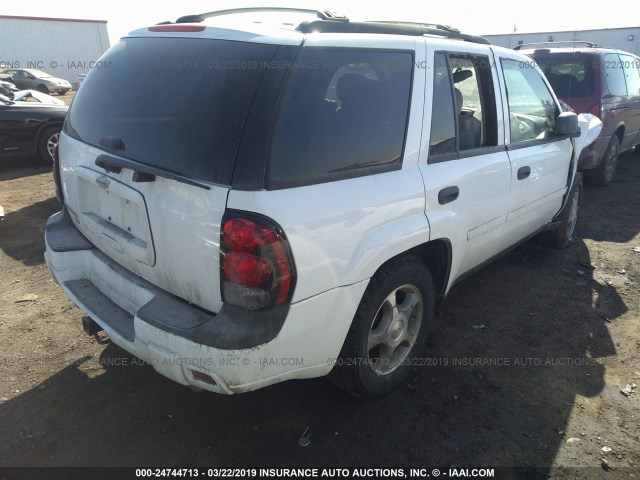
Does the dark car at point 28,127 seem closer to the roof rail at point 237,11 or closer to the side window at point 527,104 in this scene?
the roof rail at point 237,11

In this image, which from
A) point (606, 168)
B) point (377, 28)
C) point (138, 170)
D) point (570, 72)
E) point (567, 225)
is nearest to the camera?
point (138, 170)

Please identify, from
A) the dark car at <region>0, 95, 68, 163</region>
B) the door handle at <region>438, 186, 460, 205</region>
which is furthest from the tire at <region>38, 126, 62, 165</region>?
the door handle at <region>438, 186, 460, 205</region>

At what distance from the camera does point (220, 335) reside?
1.88 meters

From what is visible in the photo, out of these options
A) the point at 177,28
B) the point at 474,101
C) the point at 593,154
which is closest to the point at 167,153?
the point at 177,28

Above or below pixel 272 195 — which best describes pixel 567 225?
below

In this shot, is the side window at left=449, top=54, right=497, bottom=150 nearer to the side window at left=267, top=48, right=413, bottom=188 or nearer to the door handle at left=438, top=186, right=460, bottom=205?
the door handle at left=438, top=186, right=460, bottom=205

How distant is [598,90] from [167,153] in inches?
248

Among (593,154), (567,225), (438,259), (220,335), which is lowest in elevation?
(567,225)

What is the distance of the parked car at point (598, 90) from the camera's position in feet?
20.9

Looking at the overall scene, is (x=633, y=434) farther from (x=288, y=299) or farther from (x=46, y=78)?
(x=46, y=78)

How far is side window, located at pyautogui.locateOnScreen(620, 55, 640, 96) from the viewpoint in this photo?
23.7ft

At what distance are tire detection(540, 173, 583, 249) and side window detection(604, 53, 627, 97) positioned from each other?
2.68 meters

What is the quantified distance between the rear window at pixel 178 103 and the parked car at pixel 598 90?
570cm

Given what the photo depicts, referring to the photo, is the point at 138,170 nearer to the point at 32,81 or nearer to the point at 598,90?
the point at 598,90
